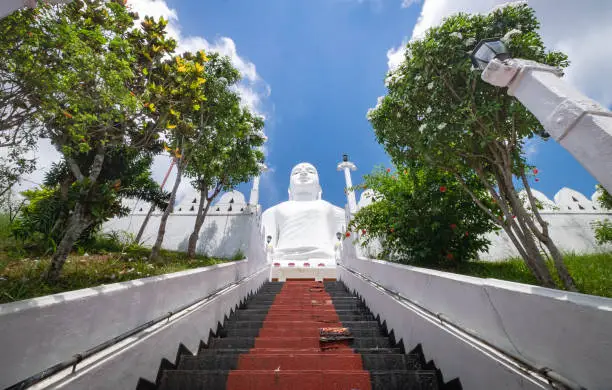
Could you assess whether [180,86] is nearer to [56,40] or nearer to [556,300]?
[56,40]

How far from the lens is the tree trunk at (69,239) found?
8.89 feet

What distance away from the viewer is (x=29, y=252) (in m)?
5.24

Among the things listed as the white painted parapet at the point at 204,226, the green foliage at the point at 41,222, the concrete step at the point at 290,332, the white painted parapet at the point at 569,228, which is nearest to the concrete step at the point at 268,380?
the concrete step at the point at 290,332

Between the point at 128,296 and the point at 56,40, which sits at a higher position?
the point at 56,40

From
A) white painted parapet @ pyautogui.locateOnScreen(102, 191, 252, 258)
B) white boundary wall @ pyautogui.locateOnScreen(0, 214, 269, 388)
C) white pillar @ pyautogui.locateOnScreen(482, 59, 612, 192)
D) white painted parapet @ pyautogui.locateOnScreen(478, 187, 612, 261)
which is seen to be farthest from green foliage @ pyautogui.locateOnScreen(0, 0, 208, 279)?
white painted parapet @ pyautogui.locateOnScreen(478, 187, 612, 261)

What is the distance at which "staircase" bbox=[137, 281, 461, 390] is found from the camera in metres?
1.74

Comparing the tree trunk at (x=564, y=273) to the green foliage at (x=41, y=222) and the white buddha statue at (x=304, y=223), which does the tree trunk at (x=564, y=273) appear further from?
the green foliage at (x=41, y=222)

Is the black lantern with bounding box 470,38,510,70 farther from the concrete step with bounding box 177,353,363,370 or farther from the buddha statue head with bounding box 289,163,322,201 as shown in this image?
the buddha statue head with bounding box 289,163,322,201

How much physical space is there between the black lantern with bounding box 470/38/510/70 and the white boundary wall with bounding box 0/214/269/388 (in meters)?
3.60

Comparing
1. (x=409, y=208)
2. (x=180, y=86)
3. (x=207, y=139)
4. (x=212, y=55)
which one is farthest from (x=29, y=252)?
(x=409, y=208)

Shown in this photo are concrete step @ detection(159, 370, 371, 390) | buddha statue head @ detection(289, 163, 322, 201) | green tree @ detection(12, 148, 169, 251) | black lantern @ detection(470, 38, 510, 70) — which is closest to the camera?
concrete step @ detection(159, 370, 371, 390)

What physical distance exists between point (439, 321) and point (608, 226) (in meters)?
8.29

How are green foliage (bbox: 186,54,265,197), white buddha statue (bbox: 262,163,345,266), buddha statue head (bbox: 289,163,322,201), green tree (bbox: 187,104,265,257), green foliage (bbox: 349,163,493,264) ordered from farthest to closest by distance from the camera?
buddha statue head (bbox: 289,163,322,201) → white buddha statue (bbox: 262,163,345,266) → green tree (bbox: 187,104,265,257) → green foliage (bbox: 186,54,265,197) → green foliage (bbox: 349,163,493,264)

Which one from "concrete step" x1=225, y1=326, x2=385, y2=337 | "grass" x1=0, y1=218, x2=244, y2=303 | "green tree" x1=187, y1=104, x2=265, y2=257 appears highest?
"green tree" x1=187, y1=104, x2=265, y2=257
